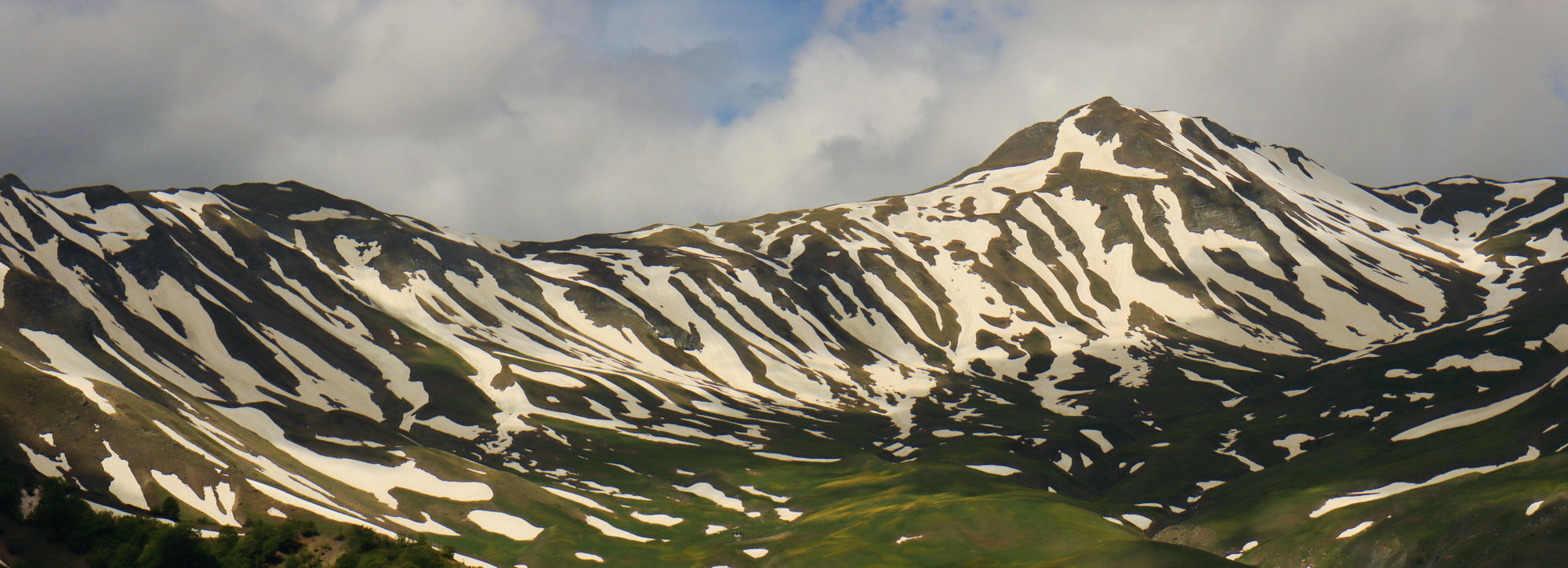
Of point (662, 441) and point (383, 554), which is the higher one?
point (662, 441)

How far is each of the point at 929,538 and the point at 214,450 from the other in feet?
200

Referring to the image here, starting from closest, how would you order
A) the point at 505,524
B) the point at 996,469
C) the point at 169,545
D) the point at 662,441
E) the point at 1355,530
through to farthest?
the point at 169,545 < the point at 1355,530 < the point at 505,524 < the point at 996,469 < the point at 662,441

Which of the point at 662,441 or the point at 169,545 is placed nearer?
the point at 169,545

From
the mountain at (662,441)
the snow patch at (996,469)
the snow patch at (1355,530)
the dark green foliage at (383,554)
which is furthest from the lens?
the snow patch at (996,469)

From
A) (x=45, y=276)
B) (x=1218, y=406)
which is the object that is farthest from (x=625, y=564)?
(x=1218, y=406)

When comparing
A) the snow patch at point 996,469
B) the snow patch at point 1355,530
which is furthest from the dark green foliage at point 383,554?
the snow patch at point 996,469

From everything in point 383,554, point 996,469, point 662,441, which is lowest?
point 996,469

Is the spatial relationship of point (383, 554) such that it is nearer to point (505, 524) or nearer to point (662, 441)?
point (505, 524)

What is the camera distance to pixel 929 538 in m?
108

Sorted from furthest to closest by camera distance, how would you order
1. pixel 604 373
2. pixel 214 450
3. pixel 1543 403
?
pixel 604 373 < pixel 1543 403 < pixel 214 450

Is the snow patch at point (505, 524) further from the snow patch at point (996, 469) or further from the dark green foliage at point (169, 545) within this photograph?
the snow patch at point (996, 469)

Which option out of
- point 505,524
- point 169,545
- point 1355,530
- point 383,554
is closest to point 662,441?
point 505,524

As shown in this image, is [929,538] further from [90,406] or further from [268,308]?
[268,308]

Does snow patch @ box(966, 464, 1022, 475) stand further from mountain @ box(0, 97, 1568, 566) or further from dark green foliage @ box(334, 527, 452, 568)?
dark green foliage @ box(334, 527, 452, 568)
